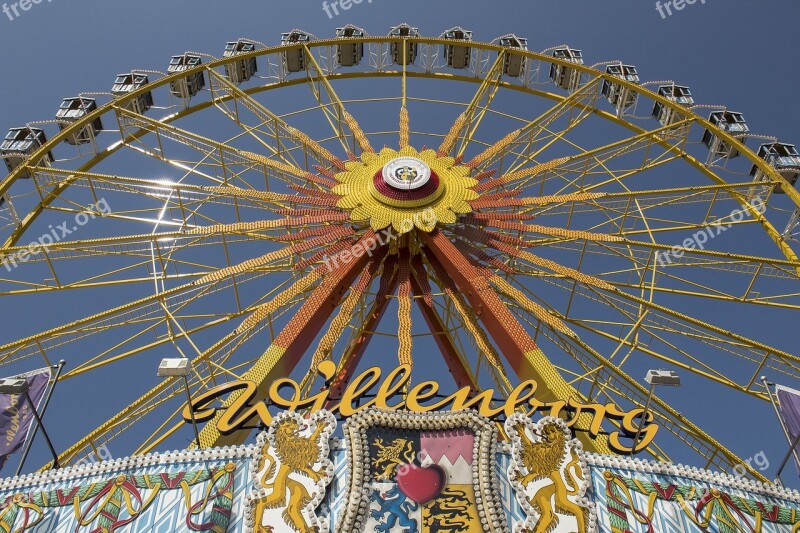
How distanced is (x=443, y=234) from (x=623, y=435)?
25.8 ft

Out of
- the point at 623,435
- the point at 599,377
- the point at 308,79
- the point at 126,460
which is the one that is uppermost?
the point at 308,79

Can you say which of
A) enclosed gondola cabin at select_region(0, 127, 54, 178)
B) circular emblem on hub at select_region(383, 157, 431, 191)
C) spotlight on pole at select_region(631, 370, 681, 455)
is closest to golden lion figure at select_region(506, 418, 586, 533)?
spotlight on pole at select_region(631, 370, 681, 455)

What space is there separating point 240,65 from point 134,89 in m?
4.36

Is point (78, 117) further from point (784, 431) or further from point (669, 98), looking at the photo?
point (784, 431)

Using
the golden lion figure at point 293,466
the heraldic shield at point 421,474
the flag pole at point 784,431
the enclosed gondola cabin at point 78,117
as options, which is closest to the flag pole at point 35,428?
the golden lion figure at point 293,466

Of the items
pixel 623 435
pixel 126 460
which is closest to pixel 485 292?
pixel 623 435

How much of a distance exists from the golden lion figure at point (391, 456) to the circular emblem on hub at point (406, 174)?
921cm

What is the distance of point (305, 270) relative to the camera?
64.8 ft

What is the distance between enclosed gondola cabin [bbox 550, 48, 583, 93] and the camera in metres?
26.7

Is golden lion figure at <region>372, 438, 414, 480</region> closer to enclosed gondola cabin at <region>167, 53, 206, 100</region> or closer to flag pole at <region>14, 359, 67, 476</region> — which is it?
flag pole at <region>14, 359, 67, 476</region>

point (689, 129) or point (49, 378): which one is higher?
point (689, 129)

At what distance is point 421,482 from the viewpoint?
424 inches

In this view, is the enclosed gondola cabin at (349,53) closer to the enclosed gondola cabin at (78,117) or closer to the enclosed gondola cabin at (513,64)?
the enclosed gondola cabin at (513,64)

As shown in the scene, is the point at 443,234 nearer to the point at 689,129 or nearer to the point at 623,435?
the point at 623,435
